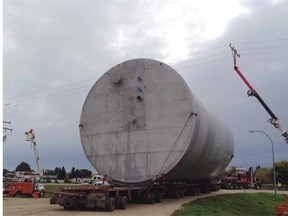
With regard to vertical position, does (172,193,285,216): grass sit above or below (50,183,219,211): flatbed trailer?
below

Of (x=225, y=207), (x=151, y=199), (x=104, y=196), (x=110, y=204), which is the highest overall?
(x=104, y=196)

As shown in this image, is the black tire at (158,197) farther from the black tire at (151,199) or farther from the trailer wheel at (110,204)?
the trailer wheel at (110,204)

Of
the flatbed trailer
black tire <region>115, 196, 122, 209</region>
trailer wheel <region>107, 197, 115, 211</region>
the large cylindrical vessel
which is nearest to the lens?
trailer wheel <region>107, 197, 115, 211</region>

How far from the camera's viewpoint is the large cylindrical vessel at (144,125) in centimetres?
1892

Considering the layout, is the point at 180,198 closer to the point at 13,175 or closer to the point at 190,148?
the point at 190,148

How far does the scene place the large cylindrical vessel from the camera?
1892 cm

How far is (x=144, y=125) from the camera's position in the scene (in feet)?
64.7

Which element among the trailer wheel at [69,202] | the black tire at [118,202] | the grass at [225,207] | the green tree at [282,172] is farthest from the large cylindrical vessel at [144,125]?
the green tree at [282,172]

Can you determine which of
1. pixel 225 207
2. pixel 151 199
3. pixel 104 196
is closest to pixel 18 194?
pixel 151 199

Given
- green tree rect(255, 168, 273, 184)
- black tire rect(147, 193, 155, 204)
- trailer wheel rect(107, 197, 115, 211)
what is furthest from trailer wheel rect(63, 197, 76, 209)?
green tree rect(255, 168, 273, 184)

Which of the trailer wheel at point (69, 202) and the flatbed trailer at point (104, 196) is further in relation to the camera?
the trailer wheel at point (69, 202)

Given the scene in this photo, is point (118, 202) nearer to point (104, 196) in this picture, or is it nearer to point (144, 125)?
point (104, 196)

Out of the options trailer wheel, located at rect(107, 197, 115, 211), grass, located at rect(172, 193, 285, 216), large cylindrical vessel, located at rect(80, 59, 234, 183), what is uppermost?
large cylindrical vessel, located at rect(80, 59, 234, 183)

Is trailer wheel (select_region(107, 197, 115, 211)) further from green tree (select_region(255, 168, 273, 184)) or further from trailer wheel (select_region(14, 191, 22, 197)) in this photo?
green tree (select_region(255, 168, 273, 184))
